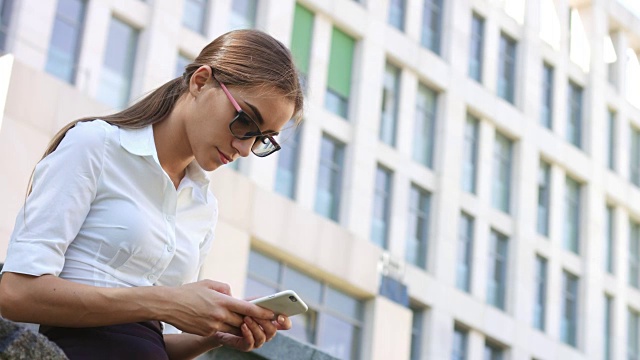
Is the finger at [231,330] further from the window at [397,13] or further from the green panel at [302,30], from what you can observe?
the window at [397,13]

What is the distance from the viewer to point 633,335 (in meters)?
40.6

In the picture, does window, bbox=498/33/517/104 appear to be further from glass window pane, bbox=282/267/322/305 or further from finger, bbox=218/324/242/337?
finger, bbox=218/324/242/337

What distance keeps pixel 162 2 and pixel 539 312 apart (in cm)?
1505

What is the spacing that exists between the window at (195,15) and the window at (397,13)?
6884 mm

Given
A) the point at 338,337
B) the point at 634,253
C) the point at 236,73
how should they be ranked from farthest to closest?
the point at 634,253
the point at 338,337
the point at 236,73

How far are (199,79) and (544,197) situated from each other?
35516 millimetres

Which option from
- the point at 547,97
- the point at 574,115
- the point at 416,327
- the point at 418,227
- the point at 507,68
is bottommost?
the point at 416,327

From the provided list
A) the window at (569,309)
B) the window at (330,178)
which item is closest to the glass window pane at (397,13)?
the window at (330,178)

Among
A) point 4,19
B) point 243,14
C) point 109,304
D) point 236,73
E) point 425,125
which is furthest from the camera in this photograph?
point 425,125

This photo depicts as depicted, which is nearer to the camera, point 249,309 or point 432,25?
point 249,309

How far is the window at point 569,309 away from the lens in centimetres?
3794

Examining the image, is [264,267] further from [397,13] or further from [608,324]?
[608,324]

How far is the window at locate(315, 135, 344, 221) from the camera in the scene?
30.6m

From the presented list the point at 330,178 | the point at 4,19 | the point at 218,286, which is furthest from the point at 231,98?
the point at 330,178
